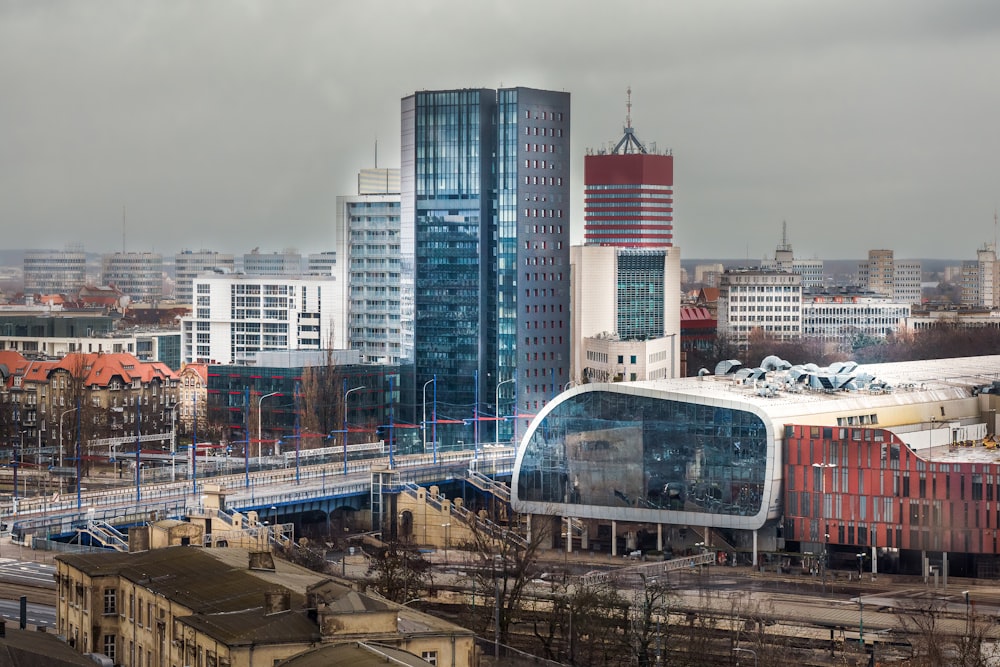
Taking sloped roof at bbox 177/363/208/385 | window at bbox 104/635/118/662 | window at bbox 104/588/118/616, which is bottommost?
window at bbox 104/635/118/662

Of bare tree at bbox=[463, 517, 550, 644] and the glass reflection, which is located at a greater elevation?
the glass reflection

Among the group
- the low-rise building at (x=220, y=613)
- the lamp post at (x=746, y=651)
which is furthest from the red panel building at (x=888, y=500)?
the low-rise building at (x=220, y=613)

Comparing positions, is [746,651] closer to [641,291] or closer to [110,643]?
[110,643]

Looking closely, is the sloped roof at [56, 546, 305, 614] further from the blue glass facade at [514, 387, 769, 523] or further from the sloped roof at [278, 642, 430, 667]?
the blue glass facade at [514, 387, 769, 523]

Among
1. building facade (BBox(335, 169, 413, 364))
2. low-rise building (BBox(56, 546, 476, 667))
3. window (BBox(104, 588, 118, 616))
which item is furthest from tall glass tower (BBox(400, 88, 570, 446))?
window (BBox(104, 588, 118, 616))

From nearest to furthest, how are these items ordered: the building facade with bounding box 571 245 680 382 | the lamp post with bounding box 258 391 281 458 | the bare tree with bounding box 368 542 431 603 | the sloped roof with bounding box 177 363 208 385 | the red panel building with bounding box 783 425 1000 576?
the bare tree with bounding box 368 542 431 603 → the red panel building with bounding box 783 425 1000 576 → the lamp post with bounding box 258 391 281 458 → the building facade with bounding box 571 245 680 382 → the sloped roof with bounding box 177 363 208 385

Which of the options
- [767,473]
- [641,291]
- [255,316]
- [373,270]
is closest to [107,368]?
[373,270]

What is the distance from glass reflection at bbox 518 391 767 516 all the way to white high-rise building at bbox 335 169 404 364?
178ft

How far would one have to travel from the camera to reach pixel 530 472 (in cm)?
8769

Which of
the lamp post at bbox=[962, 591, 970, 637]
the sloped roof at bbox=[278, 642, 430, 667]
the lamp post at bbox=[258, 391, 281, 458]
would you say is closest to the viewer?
the sloped roof at bbox=[278, 642, 430, 667]

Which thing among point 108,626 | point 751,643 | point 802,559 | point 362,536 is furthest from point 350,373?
point 108,626

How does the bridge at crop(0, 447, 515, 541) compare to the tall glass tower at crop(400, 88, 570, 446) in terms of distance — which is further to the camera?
the tall glass tower at crop(400, 88, 570, 446)

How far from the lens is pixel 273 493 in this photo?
8962 cm

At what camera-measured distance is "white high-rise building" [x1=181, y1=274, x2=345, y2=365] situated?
160 m
